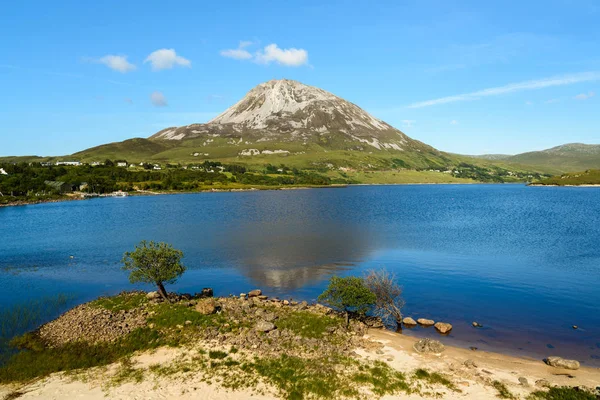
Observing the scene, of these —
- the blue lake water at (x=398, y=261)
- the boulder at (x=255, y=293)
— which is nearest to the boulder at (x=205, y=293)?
the blue lake water at (x=398, y=261)

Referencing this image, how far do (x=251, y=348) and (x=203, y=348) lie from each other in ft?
14.7

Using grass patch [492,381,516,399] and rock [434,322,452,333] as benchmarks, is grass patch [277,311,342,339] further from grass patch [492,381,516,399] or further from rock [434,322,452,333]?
grass patch [492,381,516,399]

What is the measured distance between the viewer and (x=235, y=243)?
89.2 m

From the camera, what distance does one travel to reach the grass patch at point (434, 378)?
89.1ft

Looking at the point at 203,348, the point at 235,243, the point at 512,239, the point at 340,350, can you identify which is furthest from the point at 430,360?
the point at 512,239

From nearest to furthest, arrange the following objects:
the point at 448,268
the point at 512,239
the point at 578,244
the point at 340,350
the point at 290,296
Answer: the point at 340,350 → the point at 290,296 → the point at 448,268 → the point at 578,244 → the point at 512,239

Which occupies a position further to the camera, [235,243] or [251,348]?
[235,243]

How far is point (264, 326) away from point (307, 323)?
4770mm

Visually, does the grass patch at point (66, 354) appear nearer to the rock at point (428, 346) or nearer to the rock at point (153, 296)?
the rock at point (153, 296)

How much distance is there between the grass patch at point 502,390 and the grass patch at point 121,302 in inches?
1510

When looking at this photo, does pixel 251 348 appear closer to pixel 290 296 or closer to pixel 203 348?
pixel 203 348

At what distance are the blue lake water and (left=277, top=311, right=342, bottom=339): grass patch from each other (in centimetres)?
928

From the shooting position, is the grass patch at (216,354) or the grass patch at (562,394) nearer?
the grass patch at (562,394)

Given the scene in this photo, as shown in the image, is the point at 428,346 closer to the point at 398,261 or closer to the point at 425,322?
the point at 425,322
